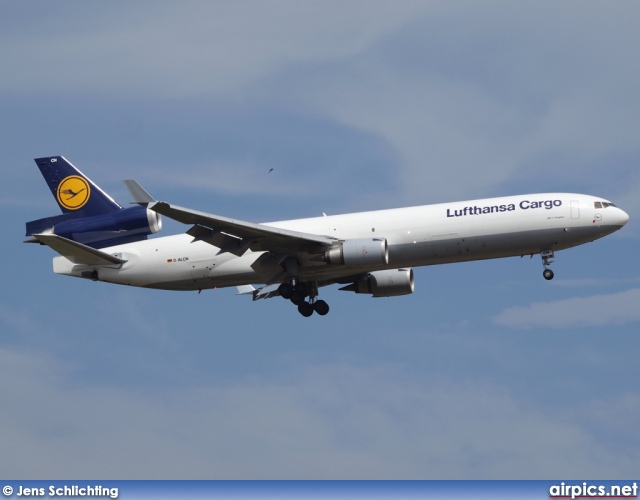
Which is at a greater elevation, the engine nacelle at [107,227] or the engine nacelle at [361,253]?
the engine nacelle at [107,227]

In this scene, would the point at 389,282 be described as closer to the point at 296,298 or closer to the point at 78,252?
the point at 296,298

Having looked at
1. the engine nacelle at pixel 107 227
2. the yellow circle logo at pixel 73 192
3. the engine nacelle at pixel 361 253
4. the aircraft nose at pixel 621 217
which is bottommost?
the engine nacelle at pixel 361 253

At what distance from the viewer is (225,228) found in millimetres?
50438

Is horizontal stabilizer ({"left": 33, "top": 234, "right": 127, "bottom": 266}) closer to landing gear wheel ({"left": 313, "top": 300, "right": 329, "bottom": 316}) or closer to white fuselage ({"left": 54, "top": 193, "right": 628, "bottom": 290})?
white fuselage ({"left": 54, "top": 193, "right": 628, "bottom": 290})

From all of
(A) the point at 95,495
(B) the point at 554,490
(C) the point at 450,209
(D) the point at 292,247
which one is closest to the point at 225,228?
(D) the point at 292,247

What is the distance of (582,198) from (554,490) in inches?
646

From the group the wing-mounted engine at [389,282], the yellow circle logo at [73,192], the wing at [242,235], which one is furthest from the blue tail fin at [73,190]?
the wing-mounted engine at [389,282]

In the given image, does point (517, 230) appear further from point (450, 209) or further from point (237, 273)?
point (237, 273)

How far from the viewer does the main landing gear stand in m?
54.4

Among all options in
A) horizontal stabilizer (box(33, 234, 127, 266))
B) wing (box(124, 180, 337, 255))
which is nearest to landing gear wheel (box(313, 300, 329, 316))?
wing (box(124, 180, 337, 255))

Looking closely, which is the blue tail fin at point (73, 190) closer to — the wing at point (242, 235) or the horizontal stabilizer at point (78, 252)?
the horizontal stabilizer at point (78, 252)

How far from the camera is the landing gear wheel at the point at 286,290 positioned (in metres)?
54.3

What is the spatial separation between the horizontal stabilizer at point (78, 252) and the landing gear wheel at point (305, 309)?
8.72 m

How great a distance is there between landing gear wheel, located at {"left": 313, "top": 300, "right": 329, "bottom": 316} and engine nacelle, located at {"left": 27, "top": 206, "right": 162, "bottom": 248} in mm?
8371
